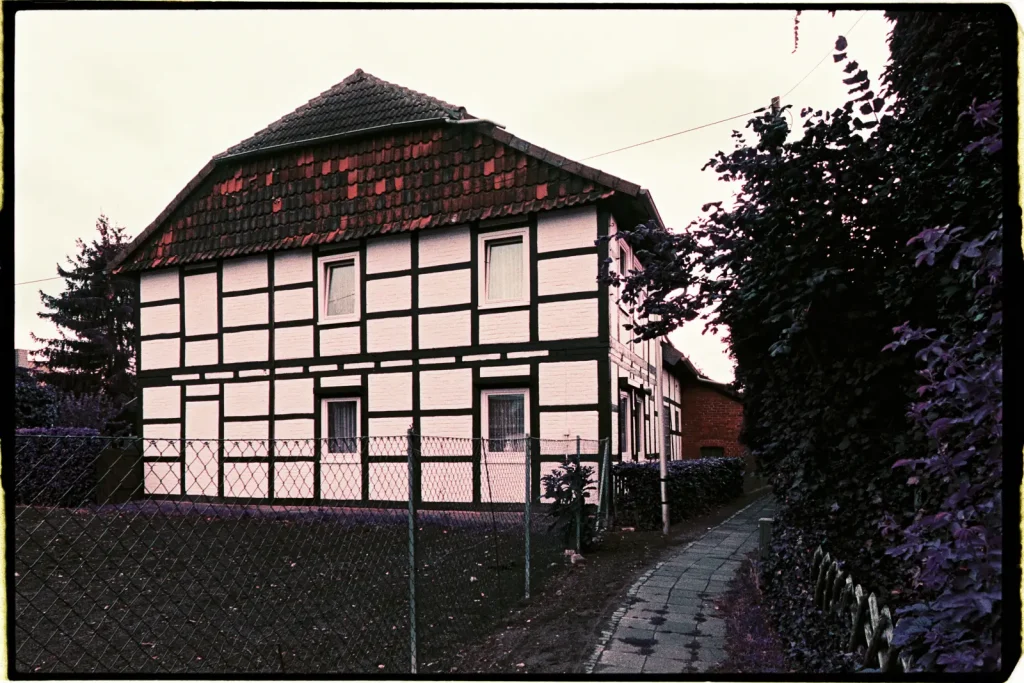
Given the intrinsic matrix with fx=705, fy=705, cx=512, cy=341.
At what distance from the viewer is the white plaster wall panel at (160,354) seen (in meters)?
14.2

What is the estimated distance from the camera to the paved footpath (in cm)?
425

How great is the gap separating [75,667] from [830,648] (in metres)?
4.48

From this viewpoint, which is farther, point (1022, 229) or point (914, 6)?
point (914, 6)

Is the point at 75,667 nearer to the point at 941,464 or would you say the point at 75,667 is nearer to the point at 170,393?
the point at 941,464

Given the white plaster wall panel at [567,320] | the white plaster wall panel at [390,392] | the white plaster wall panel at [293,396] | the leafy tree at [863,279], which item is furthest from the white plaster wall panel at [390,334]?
the leafy tree at [863,279]

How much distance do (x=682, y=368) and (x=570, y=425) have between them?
12054 mm

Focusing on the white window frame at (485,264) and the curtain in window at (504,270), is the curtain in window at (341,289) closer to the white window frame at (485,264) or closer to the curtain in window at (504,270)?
the white window frame at (485,264)

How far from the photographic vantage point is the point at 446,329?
39.0 feet

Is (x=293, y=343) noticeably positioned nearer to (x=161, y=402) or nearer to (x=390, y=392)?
(x=390, y=392)

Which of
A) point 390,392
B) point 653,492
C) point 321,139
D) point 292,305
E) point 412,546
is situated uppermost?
point 321,139

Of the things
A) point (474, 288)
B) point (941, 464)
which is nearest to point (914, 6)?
point (941, 464)

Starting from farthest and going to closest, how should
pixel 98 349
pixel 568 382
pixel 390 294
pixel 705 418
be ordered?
1. pixel 705 418
2. pixel 98 349
3. pixel 390 294
4. pixel 568 382

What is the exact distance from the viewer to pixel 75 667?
14.5 ft

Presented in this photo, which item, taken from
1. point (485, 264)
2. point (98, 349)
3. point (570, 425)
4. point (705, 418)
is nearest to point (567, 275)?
point (485, 264)
